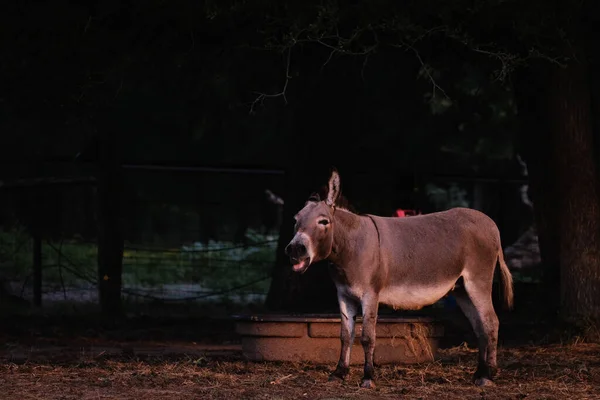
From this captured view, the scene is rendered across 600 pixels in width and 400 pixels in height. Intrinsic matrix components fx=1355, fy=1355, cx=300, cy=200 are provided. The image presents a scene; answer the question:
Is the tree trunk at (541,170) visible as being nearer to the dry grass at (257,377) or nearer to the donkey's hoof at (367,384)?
the dry grass at (257,377)

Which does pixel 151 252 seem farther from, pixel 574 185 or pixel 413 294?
pixel 413 294

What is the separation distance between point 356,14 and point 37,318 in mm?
6374

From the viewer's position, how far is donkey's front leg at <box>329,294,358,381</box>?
11148 millimetres

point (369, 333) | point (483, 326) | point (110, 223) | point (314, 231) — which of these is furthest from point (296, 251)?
point (110, 223)

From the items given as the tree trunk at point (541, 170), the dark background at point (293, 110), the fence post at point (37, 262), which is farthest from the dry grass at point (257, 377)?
the fence post at point (37, 262)

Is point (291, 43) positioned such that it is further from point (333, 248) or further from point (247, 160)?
point (247, 160)

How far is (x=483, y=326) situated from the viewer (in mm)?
11414

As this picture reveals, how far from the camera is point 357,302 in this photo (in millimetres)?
11250

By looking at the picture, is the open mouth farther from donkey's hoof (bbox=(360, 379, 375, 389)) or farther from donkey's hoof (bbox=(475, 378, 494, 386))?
donkey's hoof (bbox=(475, 378, 494, 386))

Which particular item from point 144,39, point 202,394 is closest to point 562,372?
point 202,394

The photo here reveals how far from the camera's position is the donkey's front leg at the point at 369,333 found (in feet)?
35.6

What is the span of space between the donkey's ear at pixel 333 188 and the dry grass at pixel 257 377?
149 cm

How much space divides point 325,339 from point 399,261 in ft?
4.83

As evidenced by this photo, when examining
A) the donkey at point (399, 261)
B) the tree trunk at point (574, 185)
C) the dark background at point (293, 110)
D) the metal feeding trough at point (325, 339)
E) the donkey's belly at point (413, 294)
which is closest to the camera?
the donkey at point (399, 261)
